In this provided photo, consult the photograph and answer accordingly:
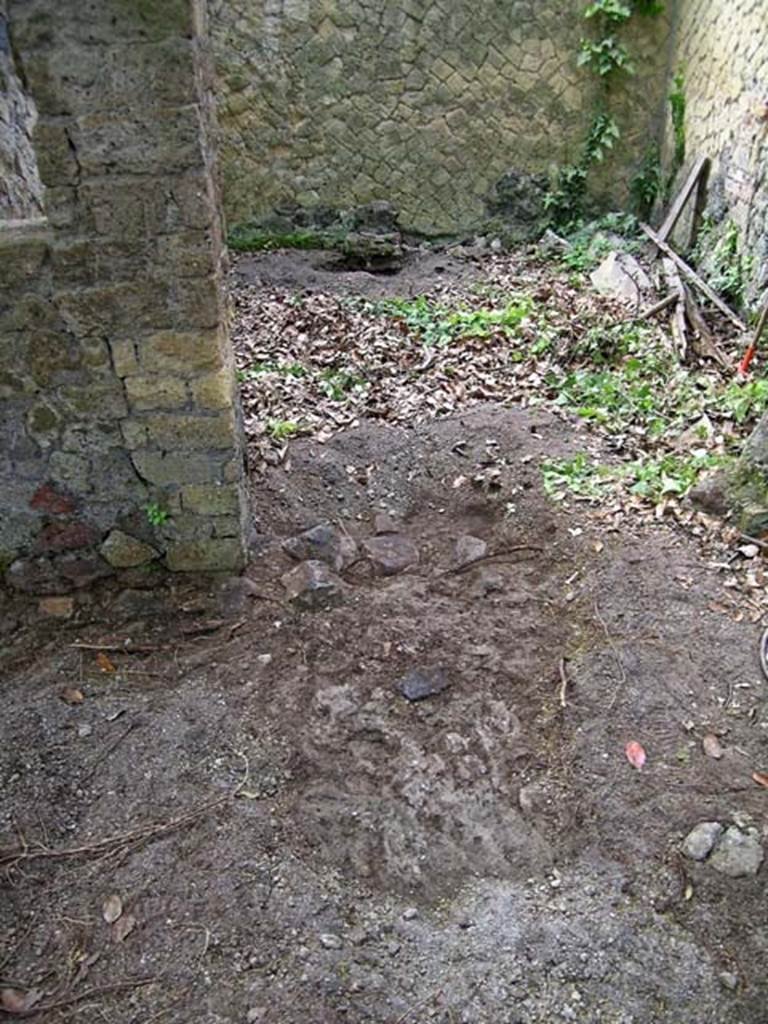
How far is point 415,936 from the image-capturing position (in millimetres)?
2203

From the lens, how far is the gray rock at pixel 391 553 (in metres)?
3.67

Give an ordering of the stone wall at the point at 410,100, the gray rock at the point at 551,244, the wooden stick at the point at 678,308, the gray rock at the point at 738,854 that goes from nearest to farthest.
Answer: the gray rock at the point at 738,854, the wooden stick at the point at 678,308, the stone wall at the point at 410,100, the gray rock at the point at 551,244

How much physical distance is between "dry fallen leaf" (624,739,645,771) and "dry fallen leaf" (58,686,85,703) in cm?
202

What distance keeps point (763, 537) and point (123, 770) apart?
2.87 meters

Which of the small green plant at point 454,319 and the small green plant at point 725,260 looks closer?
the small green plant at point 725,260

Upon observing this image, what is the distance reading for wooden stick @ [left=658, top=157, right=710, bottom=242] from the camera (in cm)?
644

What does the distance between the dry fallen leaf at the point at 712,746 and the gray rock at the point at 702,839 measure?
0.28 metres

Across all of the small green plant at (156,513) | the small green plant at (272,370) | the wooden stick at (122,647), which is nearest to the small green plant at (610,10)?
the small green plant at (272,370)

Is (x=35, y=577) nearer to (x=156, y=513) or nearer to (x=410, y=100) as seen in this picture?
(x=156, y=513)

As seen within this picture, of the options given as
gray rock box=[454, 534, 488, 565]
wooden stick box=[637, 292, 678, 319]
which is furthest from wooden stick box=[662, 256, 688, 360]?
gray rock box=[454, 534, 488, 565]

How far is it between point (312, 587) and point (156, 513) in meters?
0.73

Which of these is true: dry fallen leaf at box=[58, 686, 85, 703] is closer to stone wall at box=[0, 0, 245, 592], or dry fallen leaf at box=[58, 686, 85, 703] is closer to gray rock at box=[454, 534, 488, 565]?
stone wall at box=[0, 0, 245, 592]

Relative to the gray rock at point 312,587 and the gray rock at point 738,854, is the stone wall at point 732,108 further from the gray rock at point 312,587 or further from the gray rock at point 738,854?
the gray rock at point 738,854

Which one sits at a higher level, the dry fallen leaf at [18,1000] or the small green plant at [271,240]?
the small green plant at [271,240]
